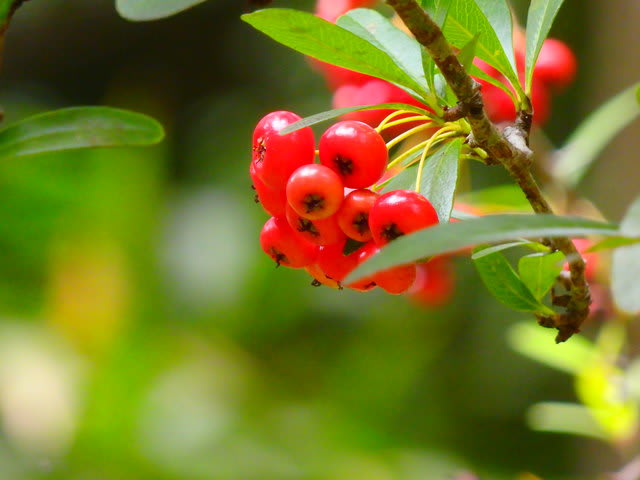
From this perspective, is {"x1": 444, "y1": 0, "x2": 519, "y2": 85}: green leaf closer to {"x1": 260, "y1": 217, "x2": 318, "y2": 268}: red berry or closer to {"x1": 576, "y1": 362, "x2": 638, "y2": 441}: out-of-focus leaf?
{"x1": 260, "y1": 217, "x2": 318, "y2": 268}: red berry

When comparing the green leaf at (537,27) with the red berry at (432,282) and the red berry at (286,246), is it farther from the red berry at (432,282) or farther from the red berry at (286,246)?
the red berry at (432,282)

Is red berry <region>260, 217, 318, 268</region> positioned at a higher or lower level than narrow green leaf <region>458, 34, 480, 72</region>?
lower

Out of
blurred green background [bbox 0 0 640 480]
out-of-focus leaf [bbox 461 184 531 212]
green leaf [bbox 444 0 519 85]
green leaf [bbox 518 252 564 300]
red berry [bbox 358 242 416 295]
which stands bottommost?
red berry [bbox 358 242 416 295]

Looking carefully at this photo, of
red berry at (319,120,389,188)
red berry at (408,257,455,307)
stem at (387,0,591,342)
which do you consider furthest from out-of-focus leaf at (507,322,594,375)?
red berry at (319,120,389,188)

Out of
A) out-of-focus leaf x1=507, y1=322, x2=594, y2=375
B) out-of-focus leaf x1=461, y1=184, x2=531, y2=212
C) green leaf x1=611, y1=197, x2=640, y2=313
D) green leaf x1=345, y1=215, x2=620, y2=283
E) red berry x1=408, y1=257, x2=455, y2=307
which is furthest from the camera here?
red berry x1=408, y1=257, x2=455, y2=307

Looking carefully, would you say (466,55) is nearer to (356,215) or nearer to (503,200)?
(356,215)

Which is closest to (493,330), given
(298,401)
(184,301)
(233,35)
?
(298,401)

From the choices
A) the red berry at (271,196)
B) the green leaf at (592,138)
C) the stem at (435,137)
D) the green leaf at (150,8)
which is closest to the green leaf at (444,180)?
the stem at (435,137)

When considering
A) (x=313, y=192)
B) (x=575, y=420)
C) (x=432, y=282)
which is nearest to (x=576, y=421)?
(x=575, y=420)
